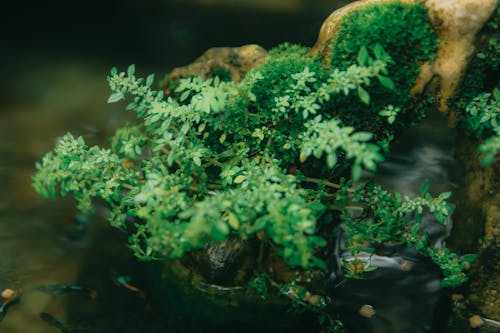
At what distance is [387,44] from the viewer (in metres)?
2.89

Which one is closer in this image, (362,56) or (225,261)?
(362,56)

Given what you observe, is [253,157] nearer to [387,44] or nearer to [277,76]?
[277,76]

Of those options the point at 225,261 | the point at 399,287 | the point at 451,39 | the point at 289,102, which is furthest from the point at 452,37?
the point at 225,261

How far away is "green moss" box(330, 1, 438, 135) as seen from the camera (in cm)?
289

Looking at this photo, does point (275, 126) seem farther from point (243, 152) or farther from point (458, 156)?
point (458, 156)

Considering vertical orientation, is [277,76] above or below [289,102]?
above

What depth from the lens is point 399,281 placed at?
380 centimetres

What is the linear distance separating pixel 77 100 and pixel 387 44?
4362mm

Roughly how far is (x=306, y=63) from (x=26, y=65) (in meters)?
4.95

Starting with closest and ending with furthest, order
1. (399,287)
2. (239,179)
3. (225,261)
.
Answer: (239,179), (225,261), (399,287)

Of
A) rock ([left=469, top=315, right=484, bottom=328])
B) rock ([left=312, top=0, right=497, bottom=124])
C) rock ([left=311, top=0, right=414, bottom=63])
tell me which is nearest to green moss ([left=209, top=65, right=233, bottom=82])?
rock ([left=311, top=0, right=414, bottom=63])

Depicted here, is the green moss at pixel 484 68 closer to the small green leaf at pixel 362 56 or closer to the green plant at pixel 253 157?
the green plant at pixel 253 157

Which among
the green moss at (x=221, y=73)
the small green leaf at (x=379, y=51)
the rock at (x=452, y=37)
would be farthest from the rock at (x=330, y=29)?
the green moss at (x=221, y=73)

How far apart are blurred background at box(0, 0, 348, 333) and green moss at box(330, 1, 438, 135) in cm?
213
